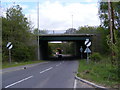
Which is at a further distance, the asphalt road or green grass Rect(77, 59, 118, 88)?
the asphalt road

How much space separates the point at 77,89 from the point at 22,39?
35340mm

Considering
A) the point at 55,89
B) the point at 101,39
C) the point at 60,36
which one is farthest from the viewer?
the point at 60,36

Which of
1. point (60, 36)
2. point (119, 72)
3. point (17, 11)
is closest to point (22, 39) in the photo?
point (17, 11)

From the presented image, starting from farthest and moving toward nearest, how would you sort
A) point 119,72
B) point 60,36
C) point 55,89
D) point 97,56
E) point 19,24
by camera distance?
point 60,36 → point 19,24 → point 97,56 → point 119,72 → point 55,89

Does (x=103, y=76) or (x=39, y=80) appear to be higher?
(x=103, y=76)

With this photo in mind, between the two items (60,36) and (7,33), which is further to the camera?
(60,36)

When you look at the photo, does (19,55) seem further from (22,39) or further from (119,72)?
(119,72)

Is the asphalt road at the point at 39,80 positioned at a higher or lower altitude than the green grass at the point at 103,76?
lower

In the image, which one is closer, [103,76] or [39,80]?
[39,80]

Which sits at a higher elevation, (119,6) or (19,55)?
(119,6)

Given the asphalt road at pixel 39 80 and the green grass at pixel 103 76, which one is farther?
the asphalt road at pixel 39 80

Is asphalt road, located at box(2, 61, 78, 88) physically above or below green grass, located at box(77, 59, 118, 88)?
below

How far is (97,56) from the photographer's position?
106 ft

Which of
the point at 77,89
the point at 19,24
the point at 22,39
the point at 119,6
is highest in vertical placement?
the point at 119,6
